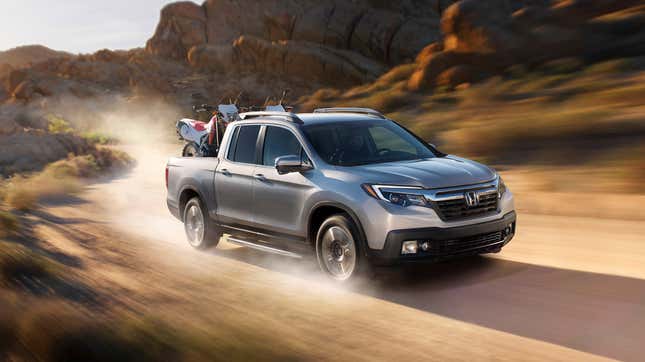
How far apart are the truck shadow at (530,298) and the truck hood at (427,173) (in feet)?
2.83

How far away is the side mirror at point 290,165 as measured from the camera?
8.09 m

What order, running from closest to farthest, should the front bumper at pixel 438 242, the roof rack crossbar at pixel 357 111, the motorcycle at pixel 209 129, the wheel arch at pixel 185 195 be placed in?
the front bumper at pixel 438 242 → the roof rack crossbar at pixel 357 111 → the wheel arch at pixel 185 195 → the motorcycle at pixel 209 129

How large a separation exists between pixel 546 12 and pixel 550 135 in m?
11.1

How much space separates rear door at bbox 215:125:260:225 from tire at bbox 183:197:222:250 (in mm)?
375

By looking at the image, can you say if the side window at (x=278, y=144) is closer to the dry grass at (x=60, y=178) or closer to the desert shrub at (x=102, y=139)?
the dry grass at (x=60, y=178)

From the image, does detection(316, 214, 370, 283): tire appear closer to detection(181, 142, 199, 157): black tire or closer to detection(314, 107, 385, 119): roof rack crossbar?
detection(314, 107, 385, 119): roof rack crossbar

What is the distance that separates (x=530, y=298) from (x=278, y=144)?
11.0 ft

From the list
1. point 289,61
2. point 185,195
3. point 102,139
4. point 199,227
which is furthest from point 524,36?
point 289,61

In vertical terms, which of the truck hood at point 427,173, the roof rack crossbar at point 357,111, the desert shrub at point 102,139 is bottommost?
the desert shrub at point 102,139

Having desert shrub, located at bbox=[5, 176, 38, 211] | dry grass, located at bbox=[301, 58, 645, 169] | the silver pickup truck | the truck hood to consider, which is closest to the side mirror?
the silver pickup truck

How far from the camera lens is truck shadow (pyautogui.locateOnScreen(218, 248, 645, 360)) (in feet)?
18.8

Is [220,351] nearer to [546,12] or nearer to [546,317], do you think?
[546,317]

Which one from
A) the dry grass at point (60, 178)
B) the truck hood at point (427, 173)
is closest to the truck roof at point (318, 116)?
the truck hood at point (427, 173)

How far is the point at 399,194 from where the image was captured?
7301mm
